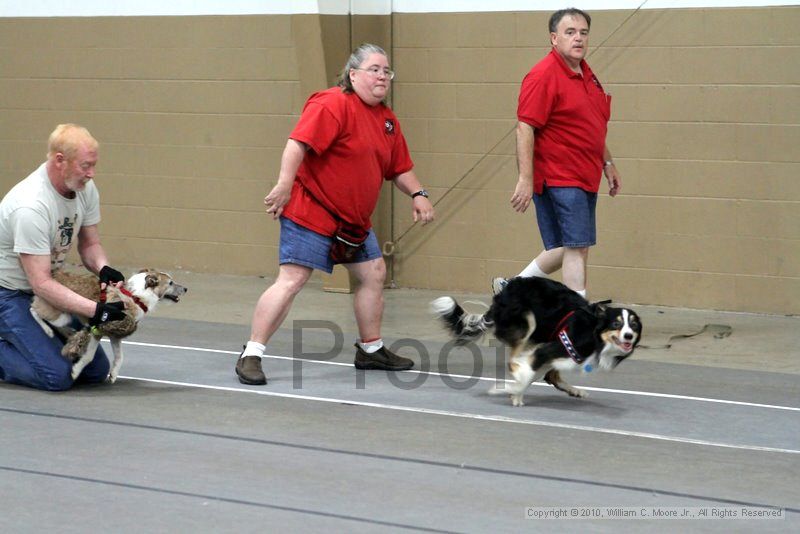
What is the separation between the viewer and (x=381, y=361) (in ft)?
22.7

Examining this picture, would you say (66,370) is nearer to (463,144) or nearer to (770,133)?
(463,144)

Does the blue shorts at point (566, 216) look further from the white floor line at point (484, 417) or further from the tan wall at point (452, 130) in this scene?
the tan wall at point (452, 130)

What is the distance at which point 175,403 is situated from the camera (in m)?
6.04

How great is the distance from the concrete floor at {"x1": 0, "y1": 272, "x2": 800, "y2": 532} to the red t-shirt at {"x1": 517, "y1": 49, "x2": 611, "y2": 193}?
1129 mm

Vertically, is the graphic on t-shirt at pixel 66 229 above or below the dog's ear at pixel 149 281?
above

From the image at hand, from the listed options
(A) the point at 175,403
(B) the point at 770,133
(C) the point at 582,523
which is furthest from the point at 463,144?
(C) the point at 582,523

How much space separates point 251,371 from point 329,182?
1060 mm

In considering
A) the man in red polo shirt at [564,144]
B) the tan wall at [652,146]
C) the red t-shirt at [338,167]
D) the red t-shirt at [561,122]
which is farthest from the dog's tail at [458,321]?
the tan wall at [652,146]

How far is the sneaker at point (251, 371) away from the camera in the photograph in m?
6.45

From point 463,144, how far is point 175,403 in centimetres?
436

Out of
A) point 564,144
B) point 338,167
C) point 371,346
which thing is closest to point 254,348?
point 371,346

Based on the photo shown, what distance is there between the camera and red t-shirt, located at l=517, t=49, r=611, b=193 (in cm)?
689

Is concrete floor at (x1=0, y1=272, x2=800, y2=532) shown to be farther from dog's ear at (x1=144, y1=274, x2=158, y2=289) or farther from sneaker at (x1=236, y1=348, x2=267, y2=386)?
dog's ear at (x1=144, y1=274, x2=158, y2=289)

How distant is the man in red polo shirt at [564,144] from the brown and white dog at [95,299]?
191 cm
